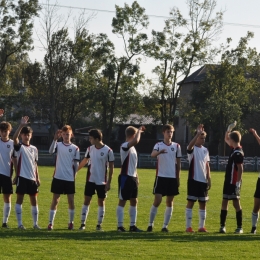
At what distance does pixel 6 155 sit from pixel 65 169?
1.19 m

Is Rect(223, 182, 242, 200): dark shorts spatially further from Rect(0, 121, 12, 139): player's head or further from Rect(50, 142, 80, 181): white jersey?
Rect(0, 121, 12, 139): player's head

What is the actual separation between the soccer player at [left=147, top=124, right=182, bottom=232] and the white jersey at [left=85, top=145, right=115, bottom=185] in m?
0.94

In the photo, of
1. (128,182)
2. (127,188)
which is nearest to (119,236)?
(127,188)

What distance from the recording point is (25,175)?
12836 mm

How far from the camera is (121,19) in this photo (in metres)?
56.4

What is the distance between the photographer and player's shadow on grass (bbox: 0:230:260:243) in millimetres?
11578

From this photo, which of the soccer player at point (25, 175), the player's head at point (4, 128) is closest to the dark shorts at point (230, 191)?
the soccer player at point (25, 175)

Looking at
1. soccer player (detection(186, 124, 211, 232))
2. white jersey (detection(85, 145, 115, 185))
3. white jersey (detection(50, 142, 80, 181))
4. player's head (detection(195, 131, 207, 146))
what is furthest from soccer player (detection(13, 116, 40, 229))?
player's head (detection(195, 131, 207, 146))

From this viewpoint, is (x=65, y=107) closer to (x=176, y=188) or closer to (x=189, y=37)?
(x=189, y=37)

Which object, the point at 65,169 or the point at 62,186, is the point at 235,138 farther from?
the point at 62,186

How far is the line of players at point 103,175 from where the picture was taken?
12.8 m

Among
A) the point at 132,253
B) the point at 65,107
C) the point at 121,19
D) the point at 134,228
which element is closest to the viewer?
the point at 132,253

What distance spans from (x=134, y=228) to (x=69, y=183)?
59.8 inches

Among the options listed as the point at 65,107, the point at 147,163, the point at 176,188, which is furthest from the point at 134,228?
the point at 65,107
